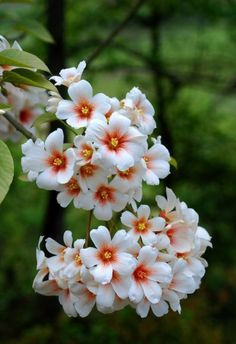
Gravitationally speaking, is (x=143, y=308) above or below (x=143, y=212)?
below

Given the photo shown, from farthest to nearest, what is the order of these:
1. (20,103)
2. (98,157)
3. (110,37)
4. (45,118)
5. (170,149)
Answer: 1. (170,149)
2. (110,37)
3. (20,103)
4. (45,118)
5. (98,157)

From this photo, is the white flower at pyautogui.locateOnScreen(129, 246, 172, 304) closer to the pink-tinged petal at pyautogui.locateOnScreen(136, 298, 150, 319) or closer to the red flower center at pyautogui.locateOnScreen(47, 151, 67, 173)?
the pink-tinged petal at pyautogui.locateOnScreen(136, 298, 150, 319)

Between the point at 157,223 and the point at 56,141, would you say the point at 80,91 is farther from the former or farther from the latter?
the point at 157,223

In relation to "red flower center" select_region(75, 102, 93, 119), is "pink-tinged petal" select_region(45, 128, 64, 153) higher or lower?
lower

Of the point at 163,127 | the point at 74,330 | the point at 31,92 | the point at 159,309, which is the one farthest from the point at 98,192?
the point at 163,127

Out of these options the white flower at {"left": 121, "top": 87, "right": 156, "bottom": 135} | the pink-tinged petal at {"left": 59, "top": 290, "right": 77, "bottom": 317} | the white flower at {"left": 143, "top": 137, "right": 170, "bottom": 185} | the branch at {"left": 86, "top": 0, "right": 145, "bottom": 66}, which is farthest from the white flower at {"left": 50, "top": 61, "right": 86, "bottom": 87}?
the branch at {"left": 86, "top": 0, "right": 145, "bottom": 66}

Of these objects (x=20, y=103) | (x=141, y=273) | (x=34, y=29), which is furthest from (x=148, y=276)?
(x=34, y=29)
